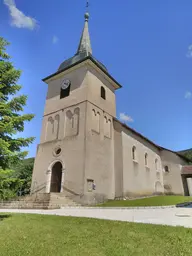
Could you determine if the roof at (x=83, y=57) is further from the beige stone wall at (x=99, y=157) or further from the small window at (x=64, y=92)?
the beige stone wall at (x=99, y=157)

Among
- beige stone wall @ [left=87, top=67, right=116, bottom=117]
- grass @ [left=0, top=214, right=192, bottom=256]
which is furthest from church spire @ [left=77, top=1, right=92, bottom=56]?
grass @ [left=0, top=214, right=192, bottom=256]

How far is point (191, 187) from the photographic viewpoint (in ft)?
98.5

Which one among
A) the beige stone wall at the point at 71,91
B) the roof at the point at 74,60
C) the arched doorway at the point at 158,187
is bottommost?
the arched doorway at the point at 158,187

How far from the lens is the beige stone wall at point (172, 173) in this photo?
94.5ft

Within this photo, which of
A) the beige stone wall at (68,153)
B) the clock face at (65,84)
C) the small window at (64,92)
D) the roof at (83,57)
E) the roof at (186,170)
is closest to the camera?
the beige stone wall at (68,153)

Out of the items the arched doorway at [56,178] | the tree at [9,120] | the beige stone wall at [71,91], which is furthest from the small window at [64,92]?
the tree at [9,120]

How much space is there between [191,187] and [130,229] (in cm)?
2925

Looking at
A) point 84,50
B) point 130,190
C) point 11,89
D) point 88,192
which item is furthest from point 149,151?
point 11,89

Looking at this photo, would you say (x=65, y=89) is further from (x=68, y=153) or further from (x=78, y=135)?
(x=68, y=153)

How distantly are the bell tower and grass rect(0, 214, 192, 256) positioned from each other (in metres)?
10.7

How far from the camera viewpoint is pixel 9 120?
7.84 m

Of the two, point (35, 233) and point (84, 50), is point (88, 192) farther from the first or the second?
point (84, 50)

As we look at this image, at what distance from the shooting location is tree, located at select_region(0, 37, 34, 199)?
734cm

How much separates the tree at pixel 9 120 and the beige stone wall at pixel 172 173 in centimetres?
2692
